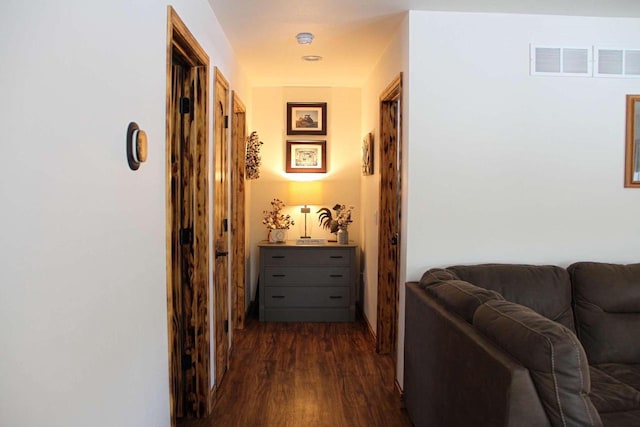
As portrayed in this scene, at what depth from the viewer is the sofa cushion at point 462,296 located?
2051 millimetres

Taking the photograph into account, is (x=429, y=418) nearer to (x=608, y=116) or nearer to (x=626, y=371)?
(x=626, y=371)

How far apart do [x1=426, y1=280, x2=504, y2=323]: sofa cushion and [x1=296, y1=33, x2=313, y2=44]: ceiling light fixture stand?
207 centimetres

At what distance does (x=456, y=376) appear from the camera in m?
1.97

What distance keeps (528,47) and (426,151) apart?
909 millimetres

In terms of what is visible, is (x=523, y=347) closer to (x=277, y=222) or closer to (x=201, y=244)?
(x=201, y=244)

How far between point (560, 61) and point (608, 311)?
5.05ft

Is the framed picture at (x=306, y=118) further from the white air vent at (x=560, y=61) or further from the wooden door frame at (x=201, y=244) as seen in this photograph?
the white air vent at (x=560, y=61)

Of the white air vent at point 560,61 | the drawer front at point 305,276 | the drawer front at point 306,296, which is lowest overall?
the drawer front at point 306,296

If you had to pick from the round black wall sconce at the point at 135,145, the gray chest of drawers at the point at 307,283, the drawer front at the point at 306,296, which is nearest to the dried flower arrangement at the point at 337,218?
the gray chest of drawers at the point at 307,283

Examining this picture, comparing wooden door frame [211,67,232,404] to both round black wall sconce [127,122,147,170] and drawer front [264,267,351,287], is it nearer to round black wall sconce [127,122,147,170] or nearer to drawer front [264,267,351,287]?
drawer front [264,267,351,287]

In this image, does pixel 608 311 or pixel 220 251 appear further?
pixel 220 251

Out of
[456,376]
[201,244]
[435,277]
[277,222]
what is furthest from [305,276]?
[456,376]

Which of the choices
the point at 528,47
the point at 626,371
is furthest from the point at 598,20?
the point at 626,371

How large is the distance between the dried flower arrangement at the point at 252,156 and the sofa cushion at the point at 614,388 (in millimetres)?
3544
